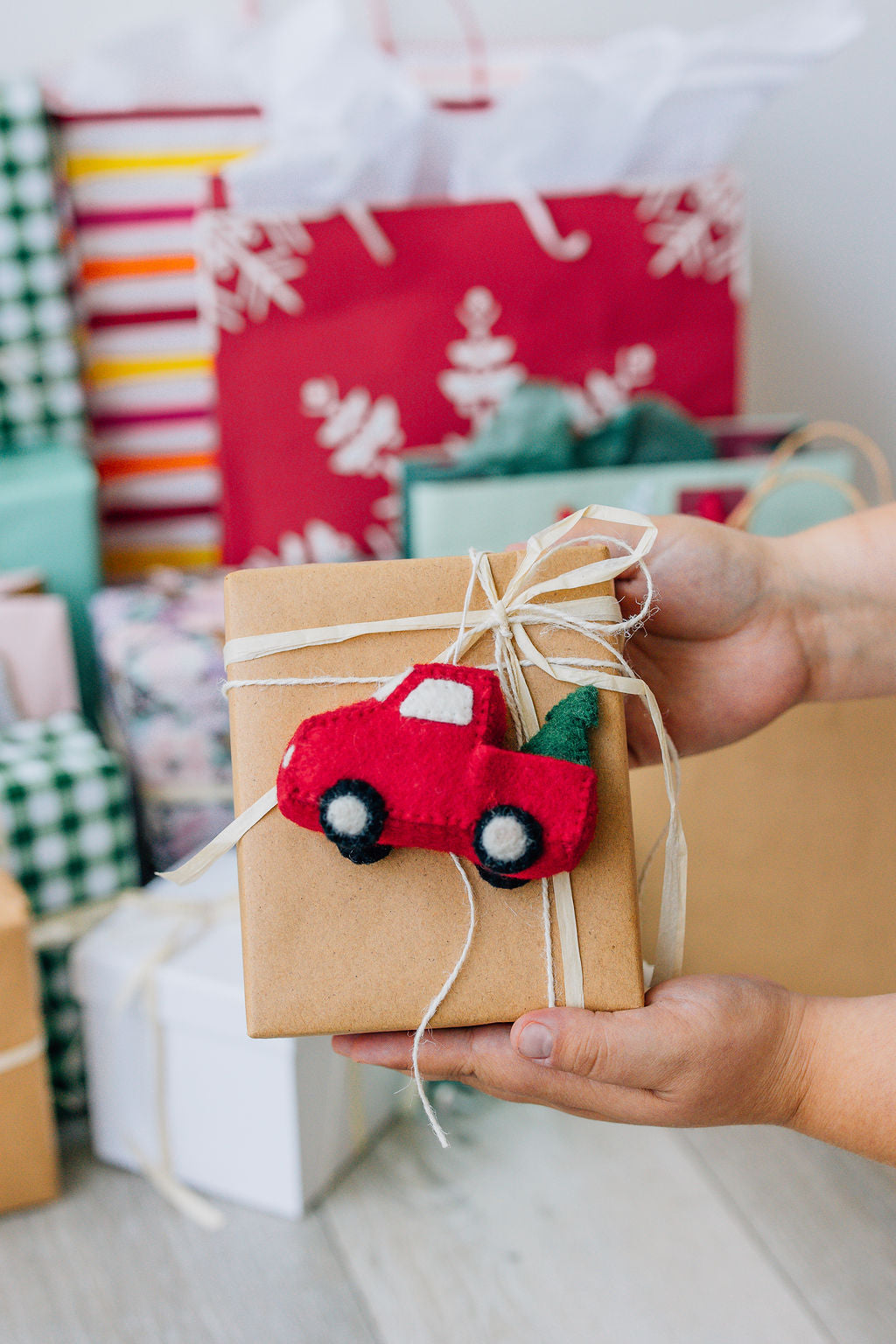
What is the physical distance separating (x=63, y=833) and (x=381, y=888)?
1.91 ft

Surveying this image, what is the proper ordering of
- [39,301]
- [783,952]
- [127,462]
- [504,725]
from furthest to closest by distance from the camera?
1. [127,462]
2. [39,301]
3. [783,952]
4. [504,725]

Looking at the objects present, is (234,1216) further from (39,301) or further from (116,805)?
(39,301)

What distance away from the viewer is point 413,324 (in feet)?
3.80

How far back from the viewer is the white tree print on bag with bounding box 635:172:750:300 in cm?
117

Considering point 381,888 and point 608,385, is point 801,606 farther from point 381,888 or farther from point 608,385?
point 608,385

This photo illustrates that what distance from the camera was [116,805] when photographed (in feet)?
3.34

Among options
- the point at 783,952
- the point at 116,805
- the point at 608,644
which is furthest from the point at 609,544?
the point at 116,805

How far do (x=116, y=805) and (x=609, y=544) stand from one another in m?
0.61

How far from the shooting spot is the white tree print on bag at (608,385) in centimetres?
121

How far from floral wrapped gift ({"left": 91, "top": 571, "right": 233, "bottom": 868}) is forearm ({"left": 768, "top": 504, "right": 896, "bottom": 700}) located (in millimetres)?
555

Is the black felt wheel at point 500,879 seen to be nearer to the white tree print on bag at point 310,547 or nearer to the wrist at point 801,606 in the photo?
the wrist at point 801,606

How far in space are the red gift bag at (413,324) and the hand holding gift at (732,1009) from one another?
555mm

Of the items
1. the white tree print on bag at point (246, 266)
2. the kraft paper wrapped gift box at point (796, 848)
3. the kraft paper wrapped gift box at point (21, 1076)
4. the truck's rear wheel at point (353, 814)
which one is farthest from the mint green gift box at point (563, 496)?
the truck's rear wheel at point (353, 814)

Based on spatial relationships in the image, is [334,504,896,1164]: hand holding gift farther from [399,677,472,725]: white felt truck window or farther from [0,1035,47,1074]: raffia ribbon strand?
[0,1035,47,1074]: raffia ribbon strand
